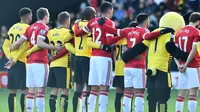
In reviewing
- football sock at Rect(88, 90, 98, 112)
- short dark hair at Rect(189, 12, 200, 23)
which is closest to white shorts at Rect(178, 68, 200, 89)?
short dark hair at Rect(189, 12, 200, 23)

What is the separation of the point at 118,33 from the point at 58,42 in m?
1.44

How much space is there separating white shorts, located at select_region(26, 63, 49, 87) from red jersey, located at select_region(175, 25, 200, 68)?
265 centimetres

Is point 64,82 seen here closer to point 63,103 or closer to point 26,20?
point 63,103

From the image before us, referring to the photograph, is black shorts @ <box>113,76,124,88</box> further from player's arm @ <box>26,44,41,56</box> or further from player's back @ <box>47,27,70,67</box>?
player's arm @ <box>26,44,41,56</box>

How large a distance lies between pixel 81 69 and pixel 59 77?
1.48ft

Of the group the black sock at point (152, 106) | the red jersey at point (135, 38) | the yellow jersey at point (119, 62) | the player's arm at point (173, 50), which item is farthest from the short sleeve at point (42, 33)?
the player's arm at point (173, 50)

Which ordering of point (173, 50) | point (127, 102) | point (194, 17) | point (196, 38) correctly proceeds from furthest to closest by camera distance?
point (127, 102)
point (194, 17)
point (196, 38)
point (173, 50)

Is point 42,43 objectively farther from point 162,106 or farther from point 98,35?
point 162,106

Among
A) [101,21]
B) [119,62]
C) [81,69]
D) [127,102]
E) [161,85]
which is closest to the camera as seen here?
[161,85]

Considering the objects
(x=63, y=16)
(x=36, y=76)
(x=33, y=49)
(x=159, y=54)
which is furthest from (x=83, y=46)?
(x=159, y=54)

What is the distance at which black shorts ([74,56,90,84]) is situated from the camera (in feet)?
46.9

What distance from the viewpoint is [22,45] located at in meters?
14.5

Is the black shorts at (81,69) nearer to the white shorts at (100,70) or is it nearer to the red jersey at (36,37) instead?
the white shorts at (100,70)

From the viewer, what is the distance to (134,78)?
13359 mm
